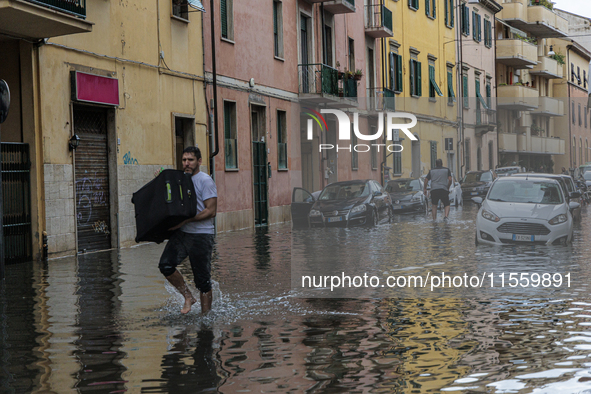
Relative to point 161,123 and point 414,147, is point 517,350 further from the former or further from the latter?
point 414,147

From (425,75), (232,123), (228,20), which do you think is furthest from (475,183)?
(228,20)

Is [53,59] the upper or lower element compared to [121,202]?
upper

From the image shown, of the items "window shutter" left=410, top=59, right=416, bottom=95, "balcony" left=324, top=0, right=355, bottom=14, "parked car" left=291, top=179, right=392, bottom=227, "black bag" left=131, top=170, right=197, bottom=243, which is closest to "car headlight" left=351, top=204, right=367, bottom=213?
"parked car" left=291, top=179, right=392, bottom=227

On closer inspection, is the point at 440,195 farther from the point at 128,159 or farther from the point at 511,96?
the point at 511,96

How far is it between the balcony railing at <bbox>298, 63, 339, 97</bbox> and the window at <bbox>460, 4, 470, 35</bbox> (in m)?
17.9

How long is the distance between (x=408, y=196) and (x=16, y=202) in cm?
1388

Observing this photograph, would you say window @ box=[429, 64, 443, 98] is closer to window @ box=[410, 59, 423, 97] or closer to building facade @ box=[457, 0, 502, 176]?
window @ box=[410, 59, 423, 97]

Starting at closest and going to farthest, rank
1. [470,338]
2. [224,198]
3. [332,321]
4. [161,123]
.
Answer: [470,338] < [332,321] < [161,123] < [224,198]

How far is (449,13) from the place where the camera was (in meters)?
Answer: 42.5

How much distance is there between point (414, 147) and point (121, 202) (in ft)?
56.2

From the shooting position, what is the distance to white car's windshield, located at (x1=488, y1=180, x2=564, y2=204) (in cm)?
1584

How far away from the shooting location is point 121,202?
1812cm

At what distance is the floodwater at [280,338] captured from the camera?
589 centimetres

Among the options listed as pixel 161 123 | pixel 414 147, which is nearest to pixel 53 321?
pixel 161 123
